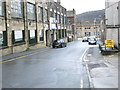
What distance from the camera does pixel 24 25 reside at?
30.9 metres

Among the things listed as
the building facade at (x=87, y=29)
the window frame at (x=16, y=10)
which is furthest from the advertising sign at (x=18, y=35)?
the building facade at (x=87, y=29)

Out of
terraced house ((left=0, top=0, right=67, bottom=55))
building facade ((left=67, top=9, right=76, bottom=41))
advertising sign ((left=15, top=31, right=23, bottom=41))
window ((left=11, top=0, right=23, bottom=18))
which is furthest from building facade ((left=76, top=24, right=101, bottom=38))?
advertising sign ((left=15, top=31, right=23, bottom=41))

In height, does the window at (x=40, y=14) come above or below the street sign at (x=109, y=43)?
above

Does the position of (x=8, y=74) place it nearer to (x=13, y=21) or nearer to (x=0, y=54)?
(x=0, y=54)

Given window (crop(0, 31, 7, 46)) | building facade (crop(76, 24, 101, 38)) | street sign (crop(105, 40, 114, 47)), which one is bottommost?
street sign (crop(105, 40, 114, 47))

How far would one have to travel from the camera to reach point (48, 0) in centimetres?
4516

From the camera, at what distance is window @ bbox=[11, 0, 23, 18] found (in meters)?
27.4

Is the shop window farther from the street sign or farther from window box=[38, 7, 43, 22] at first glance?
the street sign

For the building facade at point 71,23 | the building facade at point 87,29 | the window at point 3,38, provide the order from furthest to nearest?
the building facade at point 87,29 → the building facade at point 71,23 → the window at point 3,38

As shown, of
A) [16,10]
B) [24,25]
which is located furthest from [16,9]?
[24,25]

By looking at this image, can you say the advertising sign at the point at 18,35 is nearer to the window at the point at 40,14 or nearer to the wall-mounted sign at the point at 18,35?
the wall-mounted sign at the point at 18,35

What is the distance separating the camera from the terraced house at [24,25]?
2495 centimetres

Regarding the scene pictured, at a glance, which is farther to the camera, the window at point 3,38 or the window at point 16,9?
the window at point 16,9

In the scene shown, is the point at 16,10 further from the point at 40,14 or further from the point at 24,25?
the point at 40,14
